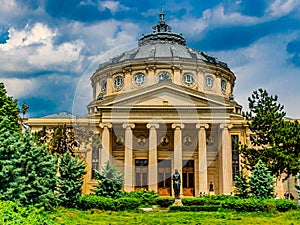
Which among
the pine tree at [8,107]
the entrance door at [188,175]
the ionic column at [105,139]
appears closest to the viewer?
the pine tree at [8,107]

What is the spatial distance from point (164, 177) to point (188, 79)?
47.3 feet

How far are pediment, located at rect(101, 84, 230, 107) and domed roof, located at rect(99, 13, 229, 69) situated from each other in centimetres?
1090

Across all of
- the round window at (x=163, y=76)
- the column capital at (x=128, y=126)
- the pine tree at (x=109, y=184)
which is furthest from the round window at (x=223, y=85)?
the pine tree at (x=109, y=184)

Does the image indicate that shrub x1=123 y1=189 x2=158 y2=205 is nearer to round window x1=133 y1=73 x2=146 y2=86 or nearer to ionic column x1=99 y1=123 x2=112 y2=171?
ionic column x1=99 y1=123 x2=112 y2=171

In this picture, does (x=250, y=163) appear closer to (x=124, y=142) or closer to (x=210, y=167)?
(x=210, y=167)

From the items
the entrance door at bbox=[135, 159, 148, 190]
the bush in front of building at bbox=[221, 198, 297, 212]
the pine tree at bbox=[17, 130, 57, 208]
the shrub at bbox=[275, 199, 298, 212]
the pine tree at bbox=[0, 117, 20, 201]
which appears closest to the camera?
the pine tree at bbox=[0, 117, 20, 201]

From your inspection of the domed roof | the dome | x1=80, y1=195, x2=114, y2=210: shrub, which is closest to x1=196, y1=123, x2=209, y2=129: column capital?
the dome

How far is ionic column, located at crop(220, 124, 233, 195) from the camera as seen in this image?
4269cm

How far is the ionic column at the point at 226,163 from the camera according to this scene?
42.7 metres

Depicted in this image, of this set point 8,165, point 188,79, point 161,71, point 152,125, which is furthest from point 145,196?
point 188,79

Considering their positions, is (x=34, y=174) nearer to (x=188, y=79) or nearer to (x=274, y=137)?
(x=274, y=137)

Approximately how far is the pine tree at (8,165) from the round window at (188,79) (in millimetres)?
Result: 38047

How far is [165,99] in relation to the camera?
44.4 m

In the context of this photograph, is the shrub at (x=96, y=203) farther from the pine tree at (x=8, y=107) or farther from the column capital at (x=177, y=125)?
the column capital at (x=177, y=125)
